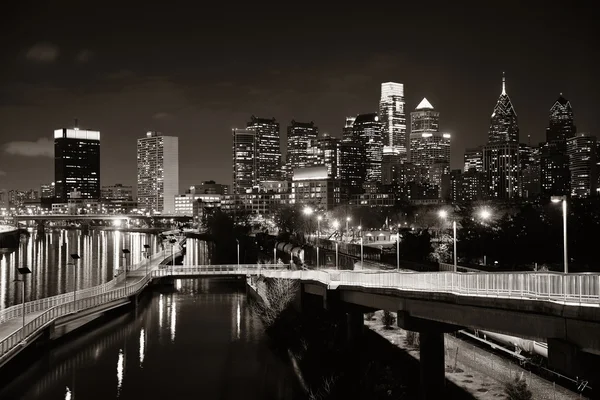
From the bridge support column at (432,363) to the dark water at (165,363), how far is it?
8.35m

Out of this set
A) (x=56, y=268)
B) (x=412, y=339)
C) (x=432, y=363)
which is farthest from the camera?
(x=56, y=268)

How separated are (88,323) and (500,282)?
129 feet

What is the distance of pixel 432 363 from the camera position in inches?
1208

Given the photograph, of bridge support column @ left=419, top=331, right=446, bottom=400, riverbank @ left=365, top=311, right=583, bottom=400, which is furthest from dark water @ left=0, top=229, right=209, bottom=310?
bridge support column @ left=419, top=331, right=446, bottom=400

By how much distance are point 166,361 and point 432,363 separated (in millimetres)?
20197

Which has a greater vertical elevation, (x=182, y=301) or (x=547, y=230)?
(x=547, y=230)

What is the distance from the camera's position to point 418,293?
2902 cm

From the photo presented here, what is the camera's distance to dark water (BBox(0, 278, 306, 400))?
1400 inches

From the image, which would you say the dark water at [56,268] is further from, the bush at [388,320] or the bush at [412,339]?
the bush at [412,339]

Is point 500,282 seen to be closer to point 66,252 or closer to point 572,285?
point 572,285

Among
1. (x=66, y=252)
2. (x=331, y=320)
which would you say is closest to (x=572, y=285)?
(x=331, y=320)

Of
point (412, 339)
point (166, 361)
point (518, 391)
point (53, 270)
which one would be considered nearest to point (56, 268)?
point (53, 270)

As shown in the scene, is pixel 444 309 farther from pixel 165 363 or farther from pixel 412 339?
pixel 165 363

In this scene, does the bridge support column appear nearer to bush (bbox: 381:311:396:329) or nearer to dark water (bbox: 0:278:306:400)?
dark water (bbox: 0:278:306:400)
